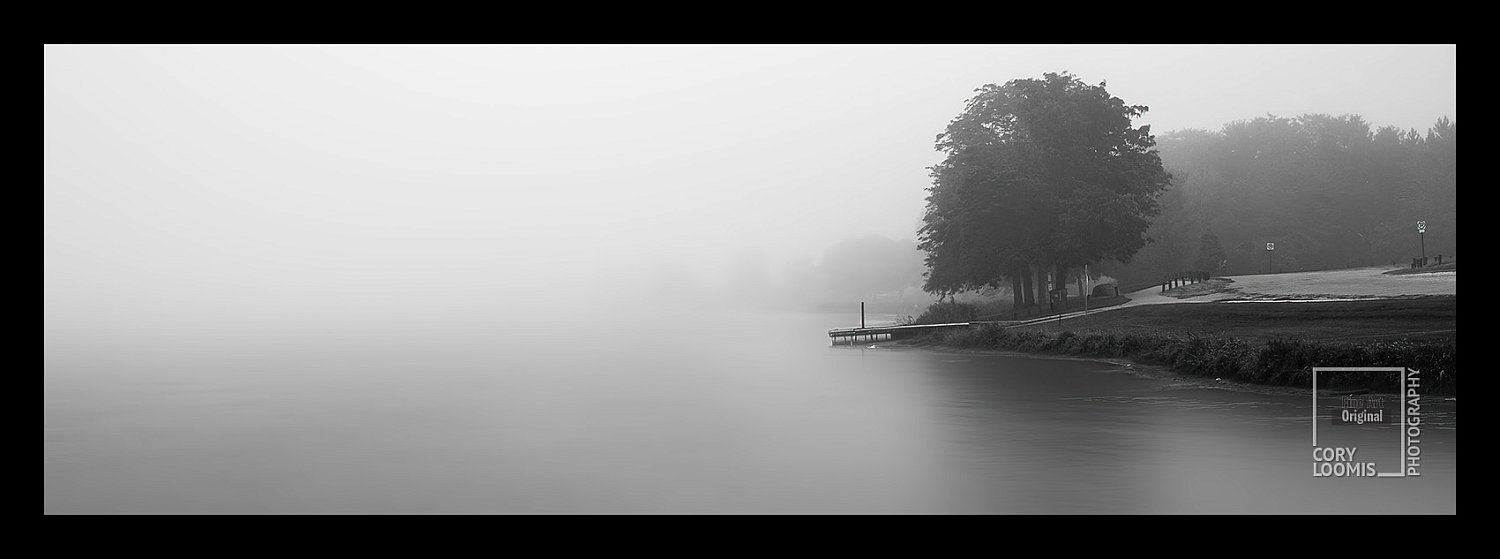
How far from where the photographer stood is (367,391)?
1040 inches

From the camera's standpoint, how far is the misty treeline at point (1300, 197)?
164 ft

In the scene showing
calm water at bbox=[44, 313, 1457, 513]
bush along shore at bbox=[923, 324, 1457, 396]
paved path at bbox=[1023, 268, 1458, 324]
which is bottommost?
calm water at bbox=[44, 313, 1457, 513]

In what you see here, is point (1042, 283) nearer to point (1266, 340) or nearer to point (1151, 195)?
point (1151, 195)

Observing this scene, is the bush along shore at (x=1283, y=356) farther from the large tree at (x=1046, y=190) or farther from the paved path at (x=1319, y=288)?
the large tree at (x=1046, y=190)

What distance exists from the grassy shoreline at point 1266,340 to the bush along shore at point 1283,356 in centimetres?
2

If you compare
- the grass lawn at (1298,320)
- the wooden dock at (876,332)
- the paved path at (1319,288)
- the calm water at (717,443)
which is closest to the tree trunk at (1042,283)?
the paved path at (1319,288)

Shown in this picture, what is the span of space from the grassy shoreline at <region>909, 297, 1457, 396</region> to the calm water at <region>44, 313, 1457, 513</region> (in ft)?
3.19

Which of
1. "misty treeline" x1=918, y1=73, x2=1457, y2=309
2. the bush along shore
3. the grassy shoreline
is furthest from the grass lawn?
"misty treeline" x1=918, y1=73, x2=1457, y2=309

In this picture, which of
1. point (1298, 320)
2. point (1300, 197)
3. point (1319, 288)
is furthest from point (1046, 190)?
point (1300, 197)

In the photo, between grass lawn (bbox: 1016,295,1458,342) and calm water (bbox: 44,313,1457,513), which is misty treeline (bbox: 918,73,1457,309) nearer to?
grass lawn (bbox: 1016,295,1458,342)

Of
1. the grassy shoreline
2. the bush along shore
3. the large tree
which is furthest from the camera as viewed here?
the large tree

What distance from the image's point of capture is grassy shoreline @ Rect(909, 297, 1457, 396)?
17.8m
